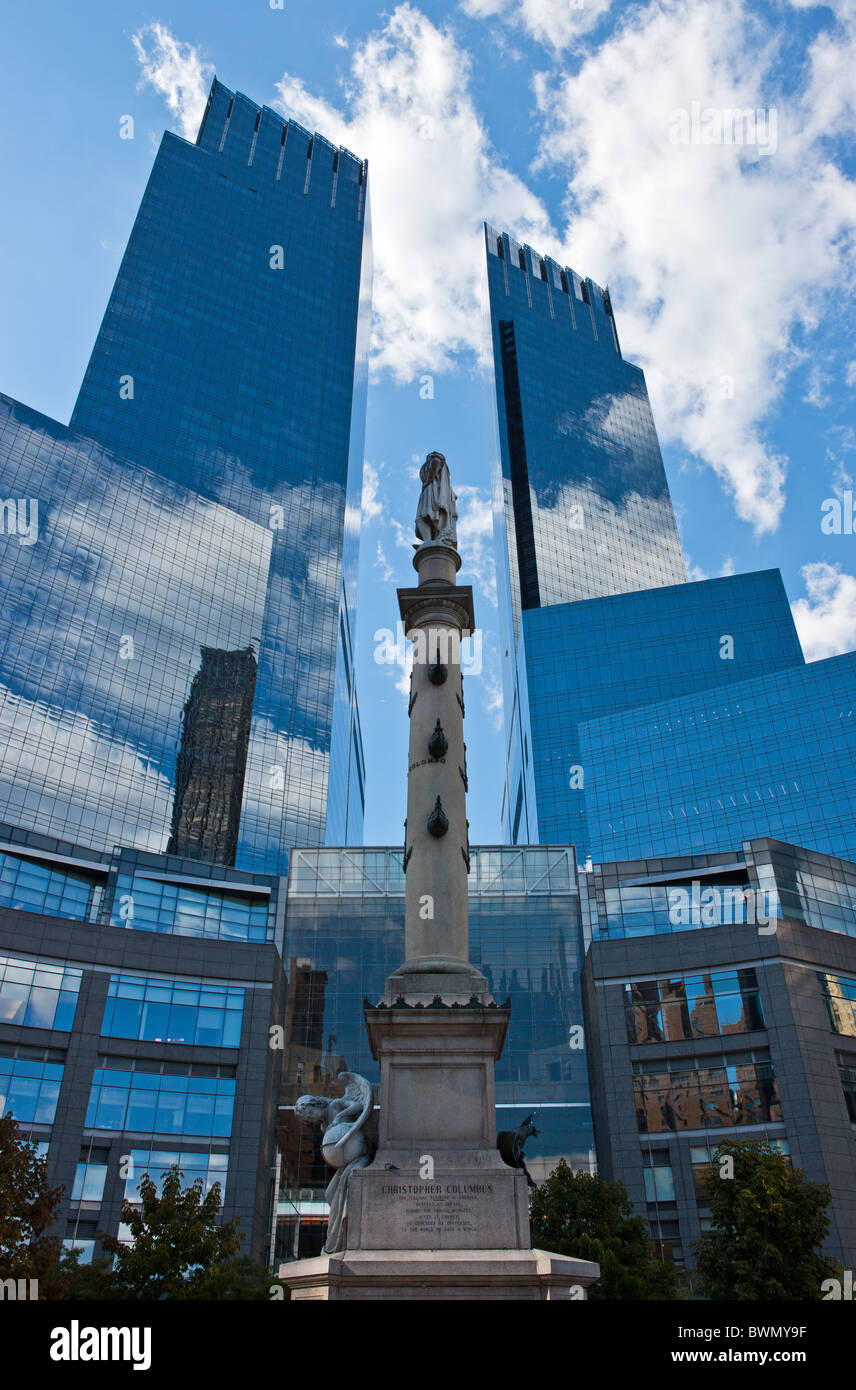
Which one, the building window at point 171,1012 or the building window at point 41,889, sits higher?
Answer: the building window at point 41,889

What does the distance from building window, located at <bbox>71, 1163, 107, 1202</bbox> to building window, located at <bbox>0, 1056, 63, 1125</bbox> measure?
298 cm

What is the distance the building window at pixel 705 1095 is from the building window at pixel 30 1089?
100 ft

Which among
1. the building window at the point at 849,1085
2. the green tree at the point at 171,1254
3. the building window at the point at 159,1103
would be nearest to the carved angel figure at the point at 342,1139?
the green tree at the point at 171,1254

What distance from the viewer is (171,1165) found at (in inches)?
1953

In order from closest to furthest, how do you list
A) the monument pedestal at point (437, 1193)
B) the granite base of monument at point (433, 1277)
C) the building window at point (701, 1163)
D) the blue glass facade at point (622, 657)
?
the granite base of monument at point (433, 1277) < the monument pedestal at point (437, 1193) < the building window at point (701, 1163) < the blue glass facade at point (622, 657)

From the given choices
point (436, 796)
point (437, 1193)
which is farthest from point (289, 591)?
point (437, 1193)

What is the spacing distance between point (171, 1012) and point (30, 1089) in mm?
7807

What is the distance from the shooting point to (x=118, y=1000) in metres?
52.4

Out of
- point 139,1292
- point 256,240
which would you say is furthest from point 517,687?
point 139,1292

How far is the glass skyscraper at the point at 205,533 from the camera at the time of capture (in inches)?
4190

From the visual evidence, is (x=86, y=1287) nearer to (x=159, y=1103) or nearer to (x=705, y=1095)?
(x=159, y=1103)

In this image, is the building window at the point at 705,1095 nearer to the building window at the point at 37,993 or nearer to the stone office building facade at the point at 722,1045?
the stone office building facade at the point at 722,1045

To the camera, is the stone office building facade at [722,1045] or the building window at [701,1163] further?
the building window at [701,1163]
